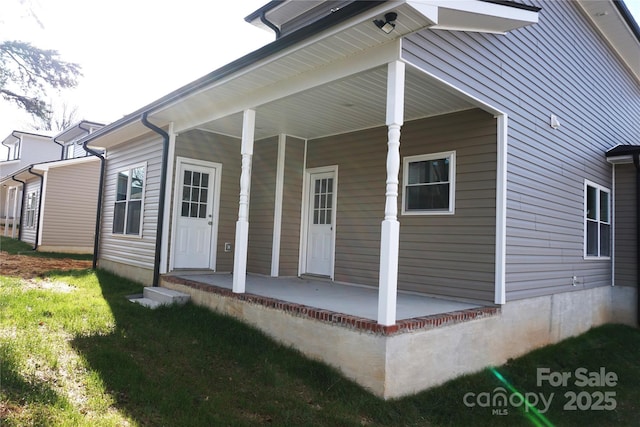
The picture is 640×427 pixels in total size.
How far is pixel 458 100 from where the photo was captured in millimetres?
5422

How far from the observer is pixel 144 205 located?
8102 millimetres

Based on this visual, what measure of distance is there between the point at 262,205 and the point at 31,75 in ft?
28.5

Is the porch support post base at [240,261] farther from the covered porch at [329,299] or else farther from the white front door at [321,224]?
the white front door at [321,224]

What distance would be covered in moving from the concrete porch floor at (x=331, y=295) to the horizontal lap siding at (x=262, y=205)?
47 centimetres

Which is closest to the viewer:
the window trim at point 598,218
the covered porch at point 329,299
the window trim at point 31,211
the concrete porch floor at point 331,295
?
the covered porch at point 329,299

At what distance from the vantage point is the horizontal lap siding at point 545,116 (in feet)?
16.1

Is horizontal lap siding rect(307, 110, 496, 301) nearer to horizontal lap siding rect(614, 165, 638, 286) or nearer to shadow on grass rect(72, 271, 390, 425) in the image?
shadow on grass rect(72, 271, 390, 425)

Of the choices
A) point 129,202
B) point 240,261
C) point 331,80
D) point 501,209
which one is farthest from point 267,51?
point 129,202

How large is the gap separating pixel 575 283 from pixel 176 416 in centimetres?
642

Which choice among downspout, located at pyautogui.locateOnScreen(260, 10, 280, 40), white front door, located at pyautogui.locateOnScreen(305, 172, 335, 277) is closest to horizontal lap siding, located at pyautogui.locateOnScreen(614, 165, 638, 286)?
white front door, located at pyautogui.locateOnScreen(305, 172, 335, 277)

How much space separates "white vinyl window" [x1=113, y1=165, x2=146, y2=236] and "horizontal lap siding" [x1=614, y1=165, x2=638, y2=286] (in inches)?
356

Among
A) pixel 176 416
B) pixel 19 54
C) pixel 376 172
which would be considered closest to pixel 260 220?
pixel 376 172

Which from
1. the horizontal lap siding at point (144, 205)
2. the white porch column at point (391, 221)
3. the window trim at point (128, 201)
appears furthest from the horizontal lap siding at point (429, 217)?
the window trim at point (128, 201)

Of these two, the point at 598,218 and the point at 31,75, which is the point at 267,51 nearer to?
the point at 598,218
